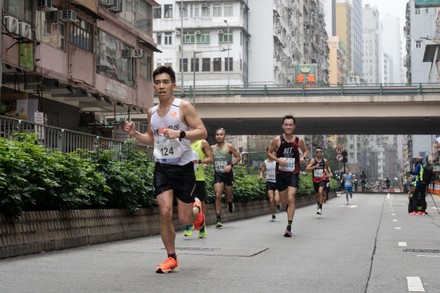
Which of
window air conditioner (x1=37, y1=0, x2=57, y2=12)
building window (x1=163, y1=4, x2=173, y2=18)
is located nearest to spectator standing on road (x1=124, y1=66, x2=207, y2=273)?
window air conditioner (x1=37, y1=0, x2=57, y2=12)

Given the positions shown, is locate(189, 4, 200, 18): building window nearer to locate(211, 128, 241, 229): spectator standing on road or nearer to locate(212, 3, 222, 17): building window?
locate(212, 3, 222, 17): building window

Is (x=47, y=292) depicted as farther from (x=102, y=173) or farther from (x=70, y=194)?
(x=102, y=173)

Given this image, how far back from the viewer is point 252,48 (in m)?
99.7

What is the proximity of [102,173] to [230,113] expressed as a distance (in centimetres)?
4577

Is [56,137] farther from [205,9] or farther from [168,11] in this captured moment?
[168,11]

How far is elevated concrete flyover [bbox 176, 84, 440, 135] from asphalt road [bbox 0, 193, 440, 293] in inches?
1718

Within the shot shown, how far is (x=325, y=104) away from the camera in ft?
188

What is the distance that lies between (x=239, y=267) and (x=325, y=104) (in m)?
49.4

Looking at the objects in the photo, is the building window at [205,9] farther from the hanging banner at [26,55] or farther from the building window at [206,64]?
the hanging banner at [26,55]

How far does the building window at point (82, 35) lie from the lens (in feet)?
109

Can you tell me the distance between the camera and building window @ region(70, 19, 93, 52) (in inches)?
1312

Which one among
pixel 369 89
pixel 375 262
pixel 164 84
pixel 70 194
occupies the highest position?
pixel 369 89

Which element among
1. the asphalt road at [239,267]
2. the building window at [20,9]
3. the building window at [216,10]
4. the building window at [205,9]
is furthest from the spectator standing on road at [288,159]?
the building window at [205,9]

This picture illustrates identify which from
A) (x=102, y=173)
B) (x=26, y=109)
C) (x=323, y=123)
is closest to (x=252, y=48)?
(x=323, y=123)
